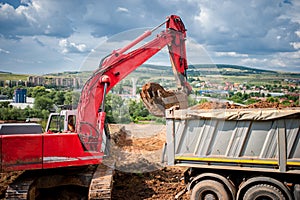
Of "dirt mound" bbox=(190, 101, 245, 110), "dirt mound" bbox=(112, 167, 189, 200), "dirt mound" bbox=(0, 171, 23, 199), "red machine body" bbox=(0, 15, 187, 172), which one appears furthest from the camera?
"dirt mound" bbox=(190, 101, 245, 110)

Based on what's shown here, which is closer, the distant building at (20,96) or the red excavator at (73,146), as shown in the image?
the red excavator at (73,146)

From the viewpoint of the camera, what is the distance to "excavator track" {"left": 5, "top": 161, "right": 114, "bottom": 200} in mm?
5594

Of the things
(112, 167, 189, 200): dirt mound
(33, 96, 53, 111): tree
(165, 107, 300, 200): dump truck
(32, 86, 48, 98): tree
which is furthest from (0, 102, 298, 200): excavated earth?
(32, 86, 48, 98): tree

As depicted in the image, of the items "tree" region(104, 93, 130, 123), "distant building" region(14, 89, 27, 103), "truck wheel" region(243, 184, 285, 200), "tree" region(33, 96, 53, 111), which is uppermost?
"distant building" region(14, 89, 27, 103)

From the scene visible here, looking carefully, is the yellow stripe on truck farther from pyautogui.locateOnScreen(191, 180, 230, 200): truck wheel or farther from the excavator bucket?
the excavator bucket

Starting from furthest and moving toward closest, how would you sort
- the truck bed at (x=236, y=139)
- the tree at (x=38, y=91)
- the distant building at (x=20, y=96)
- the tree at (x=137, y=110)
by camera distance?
1. the tree at (x=38, y=91)
2. the distant building at (x=20, y=96)
3. the tree at (x=137, y=110)
4. the truck bed at (x=236, y=139)

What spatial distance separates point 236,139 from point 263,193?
1021 mm

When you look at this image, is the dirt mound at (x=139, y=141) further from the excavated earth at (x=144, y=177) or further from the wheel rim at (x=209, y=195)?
the wheel rim at (x=209, y=195)

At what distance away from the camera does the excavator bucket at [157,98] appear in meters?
9.74

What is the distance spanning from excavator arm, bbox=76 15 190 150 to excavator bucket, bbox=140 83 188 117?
21.7 inches

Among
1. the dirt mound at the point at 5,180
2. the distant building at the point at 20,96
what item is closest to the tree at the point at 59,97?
the distant building at the point at 20,96

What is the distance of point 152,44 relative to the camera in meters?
7.57

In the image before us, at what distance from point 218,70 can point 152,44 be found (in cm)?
249

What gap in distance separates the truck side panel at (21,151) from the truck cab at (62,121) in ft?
3.35
